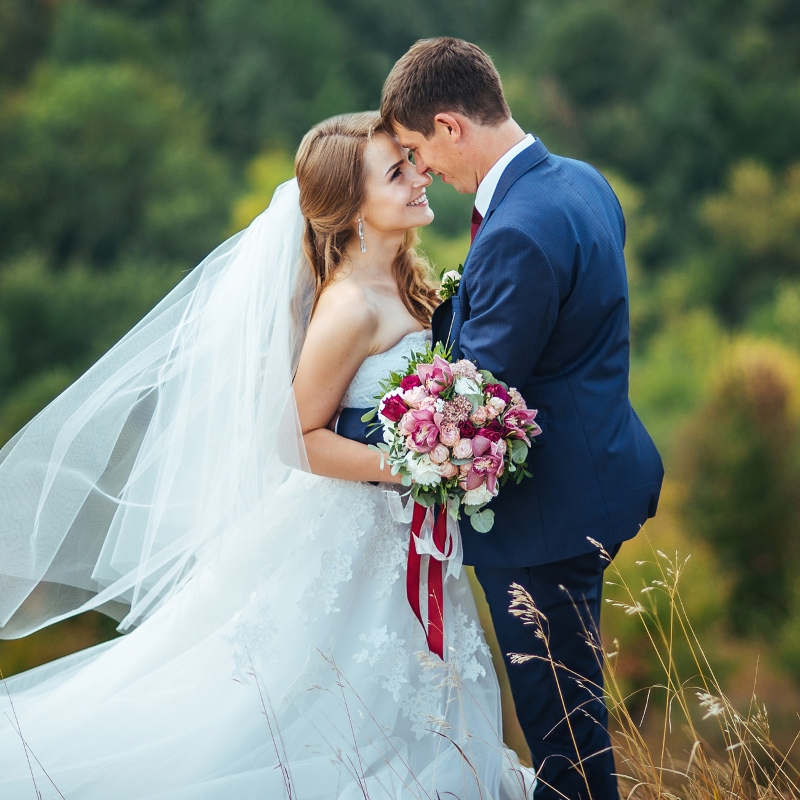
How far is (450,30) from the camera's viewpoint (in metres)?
13.6

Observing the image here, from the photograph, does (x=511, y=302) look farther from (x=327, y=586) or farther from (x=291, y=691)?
(x=291, y=691)

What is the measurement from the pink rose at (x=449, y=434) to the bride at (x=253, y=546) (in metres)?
0.41

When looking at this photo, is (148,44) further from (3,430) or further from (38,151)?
(3,430)

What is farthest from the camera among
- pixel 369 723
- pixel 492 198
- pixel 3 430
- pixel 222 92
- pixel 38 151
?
pixel 222 92

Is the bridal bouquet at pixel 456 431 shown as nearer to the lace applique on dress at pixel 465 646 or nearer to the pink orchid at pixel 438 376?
the pink orchid at pixel 438 376

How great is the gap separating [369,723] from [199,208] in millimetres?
12331

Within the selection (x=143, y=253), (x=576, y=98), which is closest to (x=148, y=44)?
(x=143, y=253)

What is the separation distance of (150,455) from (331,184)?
3.14ft

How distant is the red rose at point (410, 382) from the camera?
2.10m

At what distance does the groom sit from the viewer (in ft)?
6.87

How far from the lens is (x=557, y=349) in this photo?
7.20ft

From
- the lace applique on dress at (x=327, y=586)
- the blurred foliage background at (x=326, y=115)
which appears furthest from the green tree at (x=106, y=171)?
the lace applique on dress at (x=327, y=586)

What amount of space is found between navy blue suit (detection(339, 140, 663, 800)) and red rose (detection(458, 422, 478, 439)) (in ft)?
0.50

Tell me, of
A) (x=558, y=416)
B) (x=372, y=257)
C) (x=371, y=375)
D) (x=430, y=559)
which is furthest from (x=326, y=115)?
(x=558, y=416)
